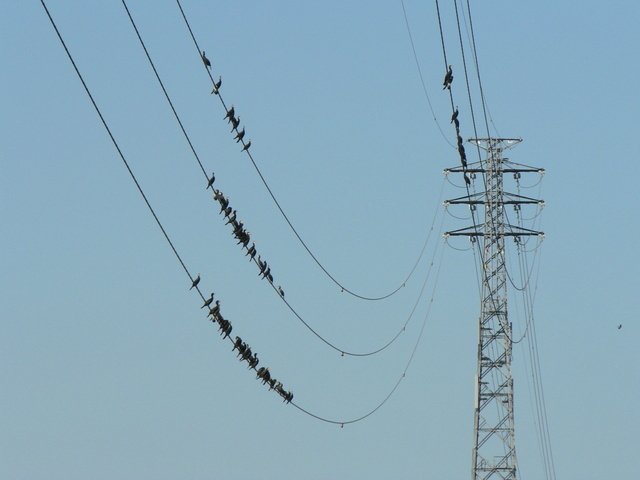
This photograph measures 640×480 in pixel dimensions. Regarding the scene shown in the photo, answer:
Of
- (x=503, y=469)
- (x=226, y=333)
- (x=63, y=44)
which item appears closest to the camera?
(x=63, y=44)

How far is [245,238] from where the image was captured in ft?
196

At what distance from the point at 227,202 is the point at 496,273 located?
49.7 m

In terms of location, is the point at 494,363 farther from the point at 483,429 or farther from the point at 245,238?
the point at 245,238

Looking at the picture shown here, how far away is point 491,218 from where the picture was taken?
107938 millimetres

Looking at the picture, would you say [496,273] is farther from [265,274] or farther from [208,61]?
[208,61]

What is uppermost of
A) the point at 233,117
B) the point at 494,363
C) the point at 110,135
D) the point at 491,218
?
the point at 491,218

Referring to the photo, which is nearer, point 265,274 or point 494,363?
point 265,274

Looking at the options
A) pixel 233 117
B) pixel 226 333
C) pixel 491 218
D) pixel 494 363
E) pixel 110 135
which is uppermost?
pixel 491 218

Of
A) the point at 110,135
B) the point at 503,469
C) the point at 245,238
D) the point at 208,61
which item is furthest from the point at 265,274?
the point at 503,469

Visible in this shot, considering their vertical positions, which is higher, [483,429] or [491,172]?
[491,172]

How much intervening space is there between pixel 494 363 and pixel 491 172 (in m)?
9.92

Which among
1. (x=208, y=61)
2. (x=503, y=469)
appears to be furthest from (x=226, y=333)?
(x=503, y=469)

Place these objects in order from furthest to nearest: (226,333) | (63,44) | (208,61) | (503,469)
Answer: (503,469) < (226,333) < (208,61) < (63,44)

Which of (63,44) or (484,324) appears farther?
(484,324)
